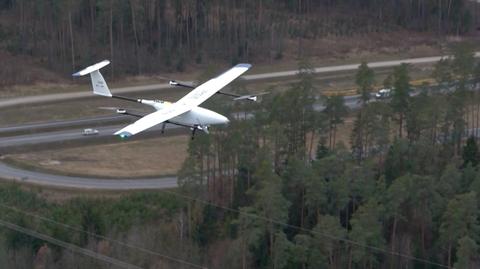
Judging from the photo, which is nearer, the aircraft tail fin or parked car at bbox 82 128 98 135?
the aircraft tail fin

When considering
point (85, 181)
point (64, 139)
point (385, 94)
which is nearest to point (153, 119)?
point (85, 181)

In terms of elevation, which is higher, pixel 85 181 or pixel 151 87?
pixel 151 87

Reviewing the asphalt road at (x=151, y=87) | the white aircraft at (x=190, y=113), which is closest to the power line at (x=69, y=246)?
the white aircraft at (x=190, y=113)

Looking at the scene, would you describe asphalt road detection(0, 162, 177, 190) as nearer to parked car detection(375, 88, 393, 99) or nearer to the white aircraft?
the white aircraft

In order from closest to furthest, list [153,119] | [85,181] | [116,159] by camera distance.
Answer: [153,119] → [85,181] → [116,159]

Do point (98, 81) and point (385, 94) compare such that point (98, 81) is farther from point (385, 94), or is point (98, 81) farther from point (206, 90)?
point (385, 94)

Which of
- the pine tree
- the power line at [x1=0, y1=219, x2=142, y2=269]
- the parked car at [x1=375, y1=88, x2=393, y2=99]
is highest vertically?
the parked car at [x1=375, y1=88, x2=393, y2=99]

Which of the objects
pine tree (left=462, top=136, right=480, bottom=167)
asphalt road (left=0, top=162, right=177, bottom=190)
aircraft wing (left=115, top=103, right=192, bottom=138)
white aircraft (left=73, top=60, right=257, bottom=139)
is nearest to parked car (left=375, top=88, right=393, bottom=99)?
pine tree (left=462, top=136, right=480, bottom=167)

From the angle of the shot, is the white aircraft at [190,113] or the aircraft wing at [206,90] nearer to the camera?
the white aircraft at [190,113]

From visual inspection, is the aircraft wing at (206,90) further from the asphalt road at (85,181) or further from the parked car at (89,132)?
the parked car at (89,132)
